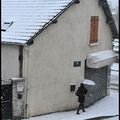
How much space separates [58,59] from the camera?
1591cm

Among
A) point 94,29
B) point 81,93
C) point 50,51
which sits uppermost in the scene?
point 94,29

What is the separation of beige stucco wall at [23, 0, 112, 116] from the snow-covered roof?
369mm

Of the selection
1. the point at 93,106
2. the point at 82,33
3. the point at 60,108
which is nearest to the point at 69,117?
the point at 60,108

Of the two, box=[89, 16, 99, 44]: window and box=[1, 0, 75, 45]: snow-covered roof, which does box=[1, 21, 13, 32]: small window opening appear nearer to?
box=[1, 0, 75, 45]: snow-covered roof

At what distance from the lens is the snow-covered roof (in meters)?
14.9

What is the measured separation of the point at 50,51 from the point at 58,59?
0.61 meters

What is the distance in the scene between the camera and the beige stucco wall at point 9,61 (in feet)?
49.6

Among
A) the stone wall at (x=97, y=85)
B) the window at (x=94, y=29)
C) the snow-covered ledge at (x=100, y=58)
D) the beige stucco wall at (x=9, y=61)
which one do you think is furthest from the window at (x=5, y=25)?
the stone wall at (x=97, y=85)

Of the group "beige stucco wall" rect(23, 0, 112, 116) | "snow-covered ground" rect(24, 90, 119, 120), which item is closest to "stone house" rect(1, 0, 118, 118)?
"beige stucco wall" rect(23, 0, 112, 116)

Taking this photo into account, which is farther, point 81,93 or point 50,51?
point 81,93

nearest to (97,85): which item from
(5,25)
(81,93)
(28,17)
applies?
(81,93)

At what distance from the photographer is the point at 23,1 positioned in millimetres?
17766

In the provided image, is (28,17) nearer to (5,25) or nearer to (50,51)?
(5,25)

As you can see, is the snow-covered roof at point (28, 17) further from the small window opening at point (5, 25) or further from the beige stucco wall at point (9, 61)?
the beige stucco wall at point (9, 61)
